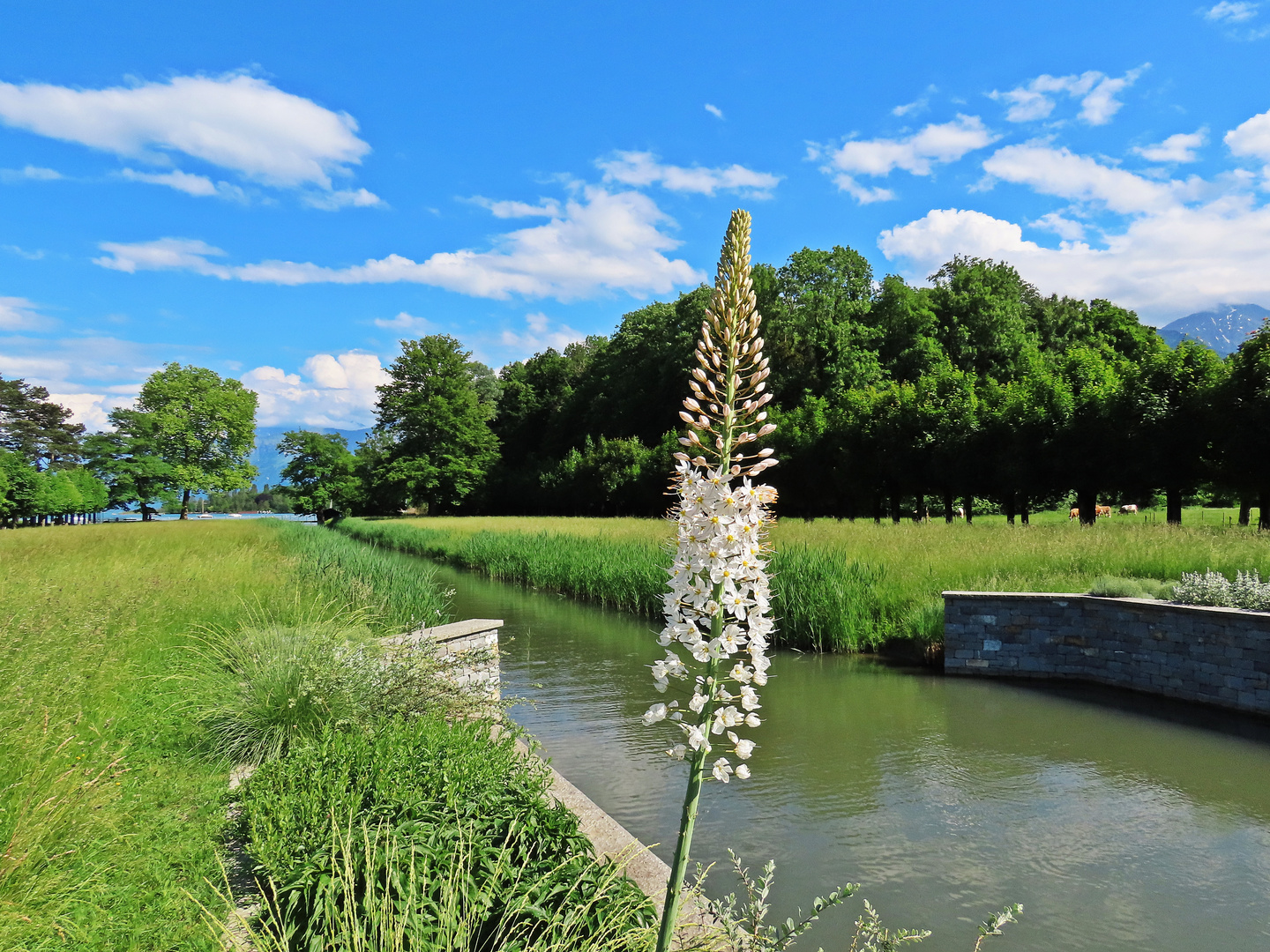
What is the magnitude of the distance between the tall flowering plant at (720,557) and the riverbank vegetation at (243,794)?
999 mm

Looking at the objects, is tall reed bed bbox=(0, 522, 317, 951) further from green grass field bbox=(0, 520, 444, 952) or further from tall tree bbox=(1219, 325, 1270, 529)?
tall tree bbox=(1219, 325, 1270, 529)

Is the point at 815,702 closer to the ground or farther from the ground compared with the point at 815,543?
closer to the ground

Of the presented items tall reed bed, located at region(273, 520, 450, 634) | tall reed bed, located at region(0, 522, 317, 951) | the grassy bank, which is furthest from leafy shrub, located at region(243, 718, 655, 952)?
the grassy bank

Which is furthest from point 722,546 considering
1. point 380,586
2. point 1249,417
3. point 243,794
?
point 1249,417

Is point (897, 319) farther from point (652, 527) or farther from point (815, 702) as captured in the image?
point (815, 702)

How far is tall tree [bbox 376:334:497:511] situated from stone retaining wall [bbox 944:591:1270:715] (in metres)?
50.9

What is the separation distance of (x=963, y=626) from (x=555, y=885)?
396 inches

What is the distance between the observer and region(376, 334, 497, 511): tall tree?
58.4 metres

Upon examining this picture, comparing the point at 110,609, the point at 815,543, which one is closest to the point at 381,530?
the point at 815,543

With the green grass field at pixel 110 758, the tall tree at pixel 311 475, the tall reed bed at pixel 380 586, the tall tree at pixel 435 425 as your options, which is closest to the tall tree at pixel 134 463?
the tall tree at pixel 311 475

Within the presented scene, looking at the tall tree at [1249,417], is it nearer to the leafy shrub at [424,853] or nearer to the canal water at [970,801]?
the canal water at [970,801]

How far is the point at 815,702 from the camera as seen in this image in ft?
31.9

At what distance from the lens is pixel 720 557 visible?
2.18m

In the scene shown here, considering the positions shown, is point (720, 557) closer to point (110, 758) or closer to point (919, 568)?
point (110, 758)
